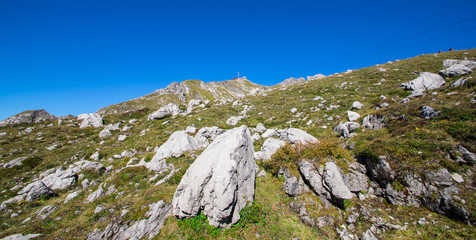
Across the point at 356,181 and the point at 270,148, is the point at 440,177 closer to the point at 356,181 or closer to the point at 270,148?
the point at 356,181

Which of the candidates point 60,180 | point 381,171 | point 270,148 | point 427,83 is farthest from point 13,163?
point 427,83

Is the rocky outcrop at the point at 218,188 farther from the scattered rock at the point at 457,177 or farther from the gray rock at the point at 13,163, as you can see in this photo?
the gray rock at the point at 13,163

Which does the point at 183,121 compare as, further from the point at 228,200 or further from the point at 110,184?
the point at 228,200

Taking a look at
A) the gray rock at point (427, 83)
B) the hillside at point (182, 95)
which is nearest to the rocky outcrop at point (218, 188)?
the gray rock at point (427, 83)

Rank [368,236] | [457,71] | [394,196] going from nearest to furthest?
[368,236] < [394,196] < [457,71]

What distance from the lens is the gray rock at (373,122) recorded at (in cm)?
1715

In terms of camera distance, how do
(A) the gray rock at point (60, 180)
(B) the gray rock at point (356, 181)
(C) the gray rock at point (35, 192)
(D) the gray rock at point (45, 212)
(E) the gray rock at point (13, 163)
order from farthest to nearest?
1. (E) the gray rock at point (13, 163)
2. (A) the gray rock at point (60, 180)
3. (C) the gray rock at point (35, 192)
4. (D) the gray rock at point (45, 212)
5. (B) the gray rock at point (356, 181)

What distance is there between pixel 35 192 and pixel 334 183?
93.4 ft

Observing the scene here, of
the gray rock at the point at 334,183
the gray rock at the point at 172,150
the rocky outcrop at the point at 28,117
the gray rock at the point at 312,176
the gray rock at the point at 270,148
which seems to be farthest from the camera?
the rocky outcrop at the point at 28,117

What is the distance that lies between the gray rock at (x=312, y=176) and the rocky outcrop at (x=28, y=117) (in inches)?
2887

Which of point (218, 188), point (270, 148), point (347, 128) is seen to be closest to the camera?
point (218, 188)

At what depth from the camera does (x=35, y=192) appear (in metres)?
16.0

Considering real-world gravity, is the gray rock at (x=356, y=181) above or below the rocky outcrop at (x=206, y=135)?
below

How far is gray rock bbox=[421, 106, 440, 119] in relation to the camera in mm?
14109
